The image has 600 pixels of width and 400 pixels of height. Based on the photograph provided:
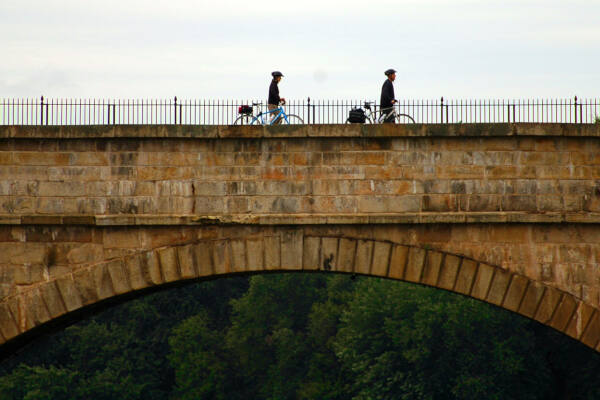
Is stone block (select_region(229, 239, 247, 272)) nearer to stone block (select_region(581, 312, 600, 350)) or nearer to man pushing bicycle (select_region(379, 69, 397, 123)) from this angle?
man pushing bicycle (select_region(379, 69, 397, 123))

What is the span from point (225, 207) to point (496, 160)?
4.34m

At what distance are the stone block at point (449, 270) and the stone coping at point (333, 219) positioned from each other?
1.89ft

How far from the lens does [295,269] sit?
61.1ft

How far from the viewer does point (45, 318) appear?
61.6 feet

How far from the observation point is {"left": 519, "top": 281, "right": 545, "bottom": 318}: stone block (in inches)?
726

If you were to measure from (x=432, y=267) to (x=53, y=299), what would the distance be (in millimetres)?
5976

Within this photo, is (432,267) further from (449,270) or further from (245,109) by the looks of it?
(245,109)

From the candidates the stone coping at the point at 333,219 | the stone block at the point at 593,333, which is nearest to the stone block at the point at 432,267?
the stone coping at the point at 333,219

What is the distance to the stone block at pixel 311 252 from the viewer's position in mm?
18594

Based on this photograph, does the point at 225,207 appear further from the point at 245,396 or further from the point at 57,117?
the point at 245,396

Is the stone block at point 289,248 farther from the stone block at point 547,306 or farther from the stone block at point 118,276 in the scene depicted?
the stone block at point 547,306

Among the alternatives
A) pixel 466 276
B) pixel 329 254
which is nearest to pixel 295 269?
pixel 329 254

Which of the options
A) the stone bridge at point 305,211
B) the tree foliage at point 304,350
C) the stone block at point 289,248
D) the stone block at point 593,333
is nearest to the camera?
the stone block at point 593,333

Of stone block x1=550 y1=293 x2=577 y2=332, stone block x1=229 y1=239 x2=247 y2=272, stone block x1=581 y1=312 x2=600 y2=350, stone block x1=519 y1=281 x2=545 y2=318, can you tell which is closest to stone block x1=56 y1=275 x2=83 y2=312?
stone block x1=229 y1=239 x2=247 y2=272
